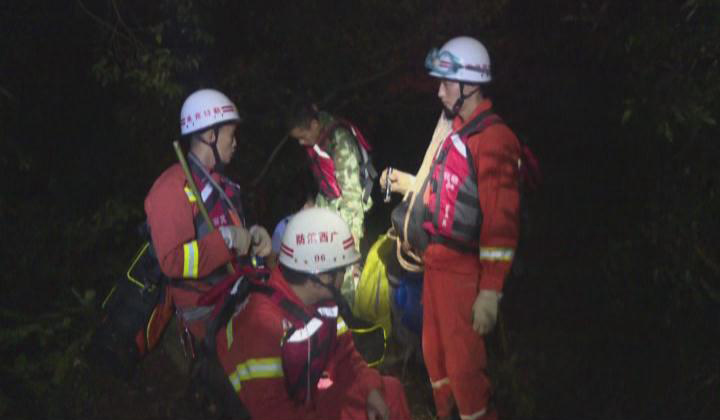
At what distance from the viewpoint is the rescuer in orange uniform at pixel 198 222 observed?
337 cm

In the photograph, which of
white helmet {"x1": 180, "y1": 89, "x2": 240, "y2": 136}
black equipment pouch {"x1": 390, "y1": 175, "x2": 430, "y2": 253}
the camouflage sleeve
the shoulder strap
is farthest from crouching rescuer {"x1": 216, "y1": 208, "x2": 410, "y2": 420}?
the camouflage sleeve

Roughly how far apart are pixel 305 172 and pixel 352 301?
8.00 ft

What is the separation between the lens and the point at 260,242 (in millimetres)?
3693

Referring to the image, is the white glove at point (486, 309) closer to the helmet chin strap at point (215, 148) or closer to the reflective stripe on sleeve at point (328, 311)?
the reflective stripe on sleeve at point (328, 311)

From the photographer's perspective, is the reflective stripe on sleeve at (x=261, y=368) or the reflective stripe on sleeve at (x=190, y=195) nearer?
the reflective stripe on sleeve at (x=261, y=368)

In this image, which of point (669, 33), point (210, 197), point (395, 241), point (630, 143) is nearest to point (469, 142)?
point (395, 241)

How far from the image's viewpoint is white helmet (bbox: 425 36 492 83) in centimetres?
379

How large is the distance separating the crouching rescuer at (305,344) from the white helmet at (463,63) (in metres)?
1.10

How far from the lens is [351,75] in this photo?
22.1 feet

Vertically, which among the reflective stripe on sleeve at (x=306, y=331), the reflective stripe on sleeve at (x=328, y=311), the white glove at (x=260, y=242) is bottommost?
the reflective stripe on sleeve at (x=328, y=311)

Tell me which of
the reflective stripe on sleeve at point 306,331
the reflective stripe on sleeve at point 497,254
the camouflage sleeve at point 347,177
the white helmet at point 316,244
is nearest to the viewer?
the reflective stripe on sleeve at point 306,331

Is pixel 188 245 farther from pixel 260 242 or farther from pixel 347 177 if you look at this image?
pixel 347 177

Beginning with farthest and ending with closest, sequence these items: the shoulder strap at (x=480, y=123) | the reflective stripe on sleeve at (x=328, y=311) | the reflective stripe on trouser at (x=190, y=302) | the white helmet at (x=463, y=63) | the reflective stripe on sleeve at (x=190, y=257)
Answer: the white helmet at (x=463, y=63) → the shoulder strap at (x=480, y=123) → the reflective stripe on trouser at (x=190, y=302) → the reflective stripe on sleeve at (x=190, y=257) → the reflective stripe on sleeve at (x=328, y=311)

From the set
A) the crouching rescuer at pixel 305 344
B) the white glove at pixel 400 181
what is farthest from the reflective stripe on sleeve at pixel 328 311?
the white glove at pixel 400 181
